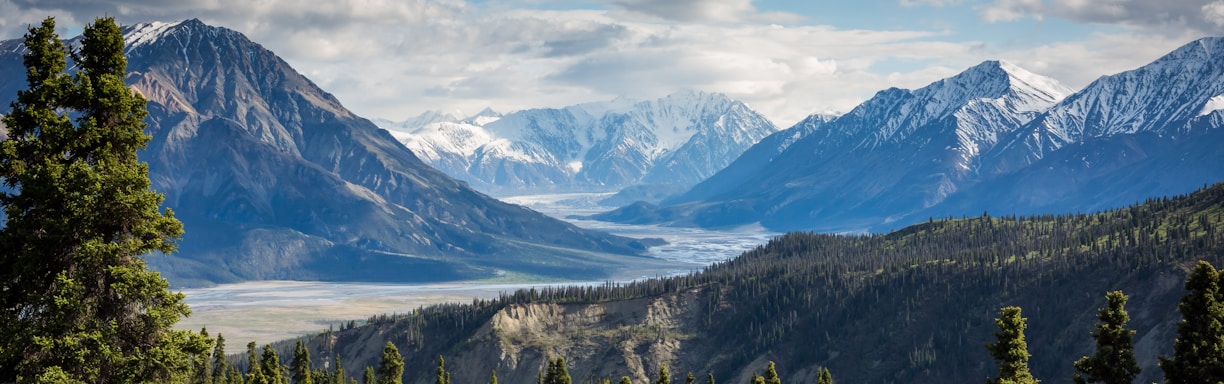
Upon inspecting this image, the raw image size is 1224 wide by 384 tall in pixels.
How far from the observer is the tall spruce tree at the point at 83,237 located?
3159 cm

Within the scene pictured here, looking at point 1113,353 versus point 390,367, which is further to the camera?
point 390,367

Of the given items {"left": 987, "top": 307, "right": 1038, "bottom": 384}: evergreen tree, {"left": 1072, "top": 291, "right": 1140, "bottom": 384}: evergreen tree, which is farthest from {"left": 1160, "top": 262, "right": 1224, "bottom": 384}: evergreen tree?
{"left": 987, "top": 307, "right": 1038, "bottom": 384}: evergreen tree

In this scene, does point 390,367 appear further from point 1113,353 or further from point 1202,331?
point 1202,331

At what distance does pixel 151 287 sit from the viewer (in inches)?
1275

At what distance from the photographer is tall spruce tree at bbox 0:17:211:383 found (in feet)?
104

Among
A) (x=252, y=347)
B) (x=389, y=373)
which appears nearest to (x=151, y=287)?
(x=389, y=373)

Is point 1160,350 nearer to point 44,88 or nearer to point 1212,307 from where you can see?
point 1212,307

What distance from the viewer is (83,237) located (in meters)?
32.0

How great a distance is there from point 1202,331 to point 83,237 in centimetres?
3590

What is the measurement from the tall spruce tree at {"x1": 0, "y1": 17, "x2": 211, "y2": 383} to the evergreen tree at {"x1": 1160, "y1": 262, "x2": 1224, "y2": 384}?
1279 inches

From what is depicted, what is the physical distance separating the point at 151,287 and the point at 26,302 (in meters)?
3.11

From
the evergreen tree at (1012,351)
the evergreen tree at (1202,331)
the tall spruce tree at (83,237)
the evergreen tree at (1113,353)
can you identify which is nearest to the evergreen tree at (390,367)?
the evergreen tree at (1012,351)

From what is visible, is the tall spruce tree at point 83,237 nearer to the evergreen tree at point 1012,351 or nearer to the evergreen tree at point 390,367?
the evergreen tree at point 1012,351

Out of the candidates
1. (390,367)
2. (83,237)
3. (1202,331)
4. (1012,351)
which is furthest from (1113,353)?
(390,367)
